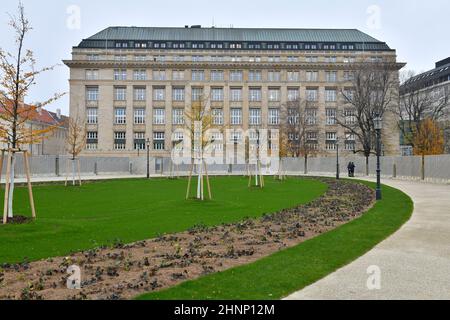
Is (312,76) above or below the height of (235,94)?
above

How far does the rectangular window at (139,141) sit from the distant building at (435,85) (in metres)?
49.8

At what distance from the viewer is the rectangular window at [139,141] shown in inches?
3504

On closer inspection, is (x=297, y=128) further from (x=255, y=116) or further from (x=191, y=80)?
(x=191, y=80)

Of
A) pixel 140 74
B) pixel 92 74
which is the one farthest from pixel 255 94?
pixel 92 74

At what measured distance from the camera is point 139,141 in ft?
293

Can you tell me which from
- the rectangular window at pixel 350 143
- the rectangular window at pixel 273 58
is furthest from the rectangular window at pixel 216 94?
the rectangular window at pixel 350 143

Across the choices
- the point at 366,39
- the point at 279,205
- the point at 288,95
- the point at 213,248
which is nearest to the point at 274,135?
the point at 288,95

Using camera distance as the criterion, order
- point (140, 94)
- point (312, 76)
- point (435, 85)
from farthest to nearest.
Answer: point (312, 76), point (140, 94), point (435, 85)

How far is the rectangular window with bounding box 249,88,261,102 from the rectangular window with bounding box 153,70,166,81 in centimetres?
1859

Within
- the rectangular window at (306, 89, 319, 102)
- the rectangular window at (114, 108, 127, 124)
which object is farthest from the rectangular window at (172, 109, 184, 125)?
the rectangular window at (306, 89, 319, 102)

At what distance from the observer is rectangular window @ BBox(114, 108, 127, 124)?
8956 centimetres

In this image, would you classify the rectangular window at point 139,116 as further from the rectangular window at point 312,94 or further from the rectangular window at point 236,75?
the rectangular window at point 312,94

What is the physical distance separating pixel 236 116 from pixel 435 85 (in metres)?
41.7
